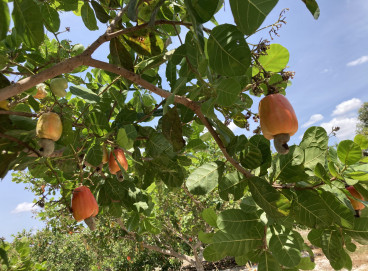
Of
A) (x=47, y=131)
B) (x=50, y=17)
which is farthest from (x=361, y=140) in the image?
(x=50, y=17)

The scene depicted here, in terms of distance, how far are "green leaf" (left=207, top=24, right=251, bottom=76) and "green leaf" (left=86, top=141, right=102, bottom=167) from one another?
0.75 meters

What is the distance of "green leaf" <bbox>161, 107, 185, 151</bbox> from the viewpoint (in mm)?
1002

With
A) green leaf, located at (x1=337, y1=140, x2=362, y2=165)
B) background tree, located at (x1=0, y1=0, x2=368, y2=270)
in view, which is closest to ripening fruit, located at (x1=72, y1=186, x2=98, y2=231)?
background tree, located at (x1=0, y1=0, x2=368, y2=270)

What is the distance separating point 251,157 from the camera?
3.29 ft

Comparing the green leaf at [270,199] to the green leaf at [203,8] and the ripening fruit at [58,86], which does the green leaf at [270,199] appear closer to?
the green leaf at [203,8]

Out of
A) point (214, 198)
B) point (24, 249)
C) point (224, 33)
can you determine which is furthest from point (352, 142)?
point (214, 198)

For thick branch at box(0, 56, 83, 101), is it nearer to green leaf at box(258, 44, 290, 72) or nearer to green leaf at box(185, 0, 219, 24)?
green leaf at box(185, 0, 219, 24)

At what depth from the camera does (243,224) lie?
103 cm

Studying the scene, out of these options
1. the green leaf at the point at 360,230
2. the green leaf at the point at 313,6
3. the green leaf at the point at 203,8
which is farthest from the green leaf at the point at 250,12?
the green leaf at the point at 360,230

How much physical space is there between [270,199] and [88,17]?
1.38 meters

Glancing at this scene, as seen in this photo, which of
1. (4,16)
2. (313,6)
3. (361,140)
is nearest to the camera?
(4,16)

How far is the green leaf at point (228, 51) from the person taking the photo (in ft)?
2.20

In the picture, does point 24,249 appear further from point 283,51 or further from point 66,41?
point 283,51

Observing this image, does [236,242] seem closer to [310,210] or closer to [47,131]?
[310,210]
